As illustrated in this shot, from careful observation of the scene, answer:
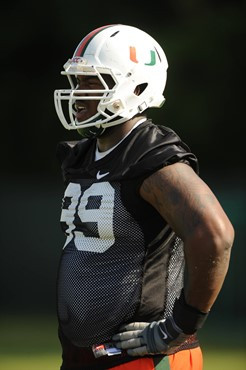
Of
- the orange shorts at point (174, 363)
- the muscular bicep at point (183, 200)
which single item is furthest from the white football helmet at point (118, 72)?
the orange shorts at point (174, 363)

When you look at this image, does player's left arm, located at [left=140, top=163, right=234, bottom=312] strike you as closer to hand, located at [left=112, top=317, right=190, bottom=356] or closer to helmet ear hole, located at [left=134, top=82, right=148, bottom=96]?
hand, located at [left=112, top=317, right=190, bottom=356]

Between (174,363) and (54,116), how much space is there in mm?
8863

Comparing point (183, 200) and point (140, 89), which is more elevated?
point (140, 89)

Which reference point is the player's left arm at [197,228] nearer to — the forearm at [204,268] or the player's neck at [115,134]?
the forearm at [204,268]

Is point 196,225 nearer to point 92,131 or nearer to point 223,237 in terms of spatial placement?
point 223,237

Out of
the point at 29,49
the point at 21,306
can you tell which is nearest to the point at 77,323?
the point at 21,306

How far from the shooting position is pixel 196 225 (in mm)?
2957

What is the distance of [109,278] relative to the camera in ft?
10.3

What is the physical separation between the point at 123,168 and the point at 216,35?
28.6ft

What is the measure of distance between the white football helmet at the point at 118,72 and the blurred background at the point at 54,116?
6.64m

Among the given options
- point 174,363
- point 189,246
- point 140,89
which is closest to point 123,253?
point 189,246

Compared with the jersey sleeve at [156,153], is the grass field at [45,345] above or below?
below

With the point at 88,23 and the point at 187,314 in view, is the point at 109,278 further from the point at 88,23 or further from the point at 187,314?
the point at 88,23

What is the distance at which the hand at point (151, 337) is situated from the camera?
9.91 feet
